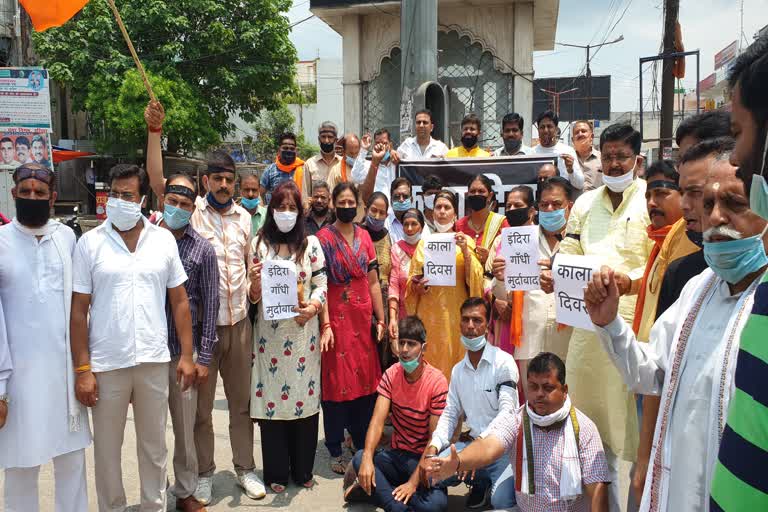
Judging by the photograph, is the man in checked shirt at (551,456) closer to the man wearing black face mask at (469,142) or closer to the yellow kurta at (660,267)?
the yellow kurta at (660,267)

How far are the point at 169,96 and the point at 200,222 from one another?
19.6 meters

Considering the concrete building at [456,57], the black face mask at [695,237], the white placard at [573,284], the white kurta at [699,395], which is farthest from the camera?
the concrete building at [456,57]

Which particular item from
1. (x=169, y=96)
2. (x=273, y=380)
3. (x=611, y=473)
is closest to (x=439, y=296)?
(x=273, y=380)

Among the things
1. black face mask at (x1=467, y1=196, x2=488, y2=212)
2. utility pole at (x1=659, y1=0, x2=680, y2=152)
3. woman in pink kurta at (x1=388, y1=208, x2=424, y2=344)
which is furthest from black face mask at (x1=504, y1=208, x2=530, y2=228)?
utility pole at (x1=659, y1=0, x2=680, y2=152)

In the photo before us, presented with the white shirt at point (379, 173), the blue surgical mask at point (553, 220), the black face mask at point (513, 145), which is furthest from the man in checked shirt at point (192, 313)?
the black face mask at point (513, 145)

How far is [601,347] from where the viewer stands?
3395mm

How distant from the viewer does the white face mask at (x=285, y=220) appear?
13.5 feet

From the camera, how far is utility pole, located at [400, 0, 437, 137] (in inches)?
268

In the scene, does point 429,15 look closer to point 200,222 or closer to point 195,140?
point 200,222

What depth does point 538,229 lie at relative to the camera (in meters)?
3.94

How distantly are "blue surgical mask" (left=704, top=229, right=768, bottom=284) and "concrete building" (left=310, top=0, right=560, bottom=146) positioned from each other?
366 inches

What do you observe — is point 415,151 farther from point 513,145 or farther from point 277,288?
point 277,288

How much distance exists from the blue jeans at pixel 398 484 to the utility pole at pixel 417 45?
4068 millimetres

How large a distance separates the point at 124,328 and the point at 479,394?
7.02ft
